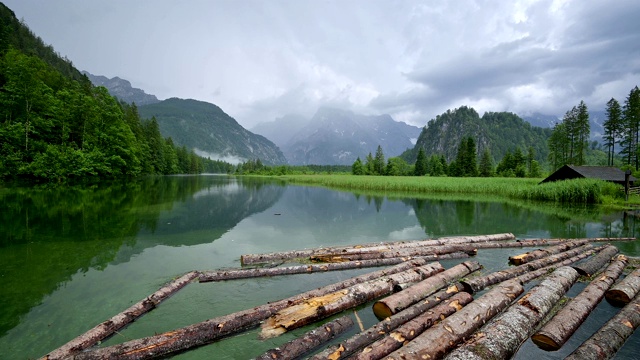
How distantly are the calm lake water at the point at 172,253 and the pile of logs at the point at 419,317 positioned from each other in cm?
23

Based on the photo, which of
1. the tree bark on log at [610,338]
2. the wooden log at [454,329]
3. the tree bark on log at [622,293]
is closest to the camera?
the wooden log at [454,329]

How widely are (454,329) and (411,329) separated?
2.06ft

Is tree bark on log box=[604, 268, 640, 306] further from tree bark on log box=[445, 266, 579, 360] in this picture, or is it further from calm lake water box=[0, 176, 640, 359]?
tree bark on log box=[445, 266, 579, 360]

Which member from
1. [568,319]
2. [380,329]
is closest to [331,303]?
[380,329]

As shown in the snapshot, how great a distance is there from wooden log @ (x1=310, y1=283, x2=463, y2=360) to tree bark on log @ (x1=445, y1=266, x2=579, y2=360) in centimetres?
101

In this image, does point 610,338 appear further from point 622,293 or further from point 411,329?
point 411,329

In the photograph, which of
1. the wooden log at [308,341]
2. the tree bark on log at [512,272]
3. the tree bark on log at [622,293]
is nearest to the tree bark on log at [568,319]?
the tree bark on log at [622,293]

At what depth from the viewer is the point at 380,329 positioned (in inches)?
179

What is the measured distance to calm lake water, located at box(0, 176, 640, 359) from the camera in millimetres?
5062

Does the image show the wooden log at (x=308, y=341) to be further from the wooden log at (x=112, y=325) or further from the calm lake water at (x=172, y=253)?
the wooden log at (x=112, y=325)

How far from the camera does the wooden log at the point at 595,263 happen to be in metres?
7.78

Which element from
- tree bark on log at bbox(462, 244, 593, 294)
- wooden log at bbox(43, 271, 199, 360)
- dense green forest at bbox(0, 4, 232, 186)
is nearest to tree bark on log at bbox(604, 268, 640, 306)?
tree bark on log at bbox(462, 244, 593, 294)

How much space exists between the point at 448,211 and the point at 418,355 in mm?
20994

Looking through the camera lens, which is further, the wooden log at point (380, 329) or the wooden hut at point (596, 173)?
the wooden hut at point (596, 173)
